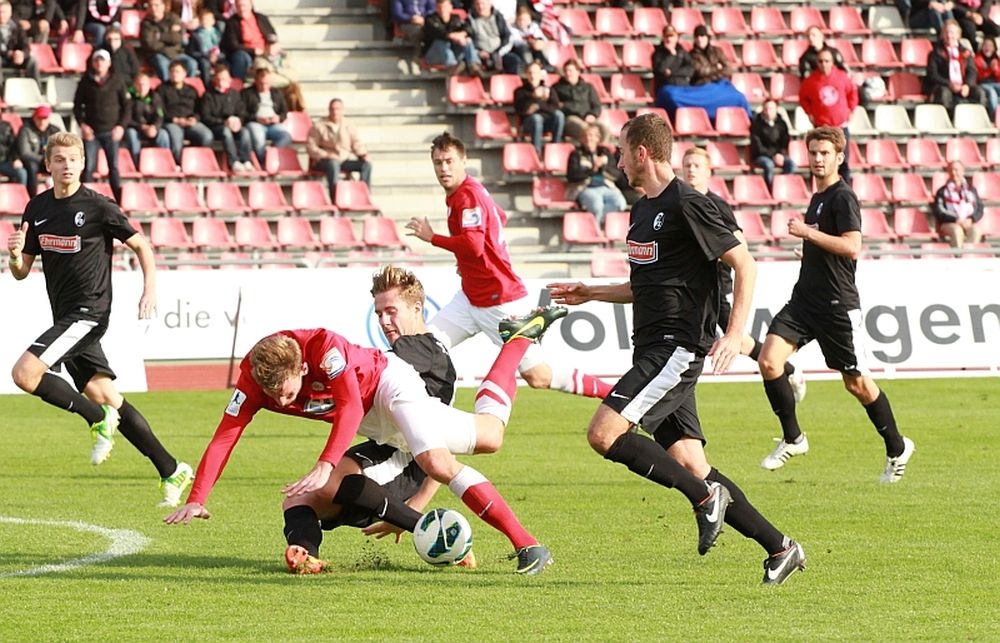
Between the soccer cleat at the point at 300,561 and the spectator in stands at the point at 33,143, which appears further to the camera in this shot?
the spectator in stands at the point at 33,143

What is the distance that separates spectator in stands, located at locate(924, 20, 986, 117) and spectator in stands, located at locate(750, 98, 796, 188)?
10.7 ft

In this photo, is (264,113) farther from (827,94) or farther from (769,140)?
(827,94)

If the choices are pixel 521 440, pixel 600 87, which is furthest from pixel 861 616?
pixel 600 87

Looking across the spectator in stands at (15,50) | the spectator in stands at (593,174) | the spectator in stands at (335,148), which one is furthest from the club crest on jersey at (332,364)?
the spectator in stands at (15,50)

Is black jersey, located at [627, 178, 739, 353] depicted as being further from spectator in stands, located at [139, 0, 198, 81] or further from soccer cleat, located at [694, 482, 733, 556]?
spectator in stands, located at [139, 0, 198, 81]

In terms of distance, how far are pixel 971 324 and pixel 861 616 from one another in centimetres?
1277

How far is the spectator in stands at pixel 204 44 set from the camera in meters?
24.1

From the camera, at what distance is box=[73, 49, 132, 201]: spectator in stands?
2231 centimetres

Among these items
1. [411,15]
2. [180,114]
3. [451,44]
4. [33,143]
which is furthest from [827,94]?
[33,143]

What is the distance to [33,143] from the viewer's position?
72.9 feet

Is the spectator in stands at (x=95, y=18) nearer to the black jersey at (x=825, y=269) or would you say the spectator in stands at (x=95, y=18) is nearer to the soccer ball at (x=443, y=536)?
the black jersey at (x=825, y=269)

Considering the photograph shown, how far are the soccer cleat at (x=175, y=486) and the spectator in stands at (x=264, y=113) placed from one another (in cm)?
1356

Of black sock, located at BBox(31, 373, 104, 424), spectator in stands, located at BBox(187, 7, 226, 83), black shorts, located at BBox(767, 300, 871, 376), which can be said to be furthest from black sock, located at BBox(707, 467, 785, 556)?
spectator in stands, located at BBox(187, 7, 226, 83)

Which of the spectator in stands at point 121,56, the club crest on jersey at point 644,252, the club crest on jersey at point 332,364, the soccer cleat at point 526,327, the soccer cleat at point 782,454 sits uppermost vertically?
the spectator in stands at point 121,56
